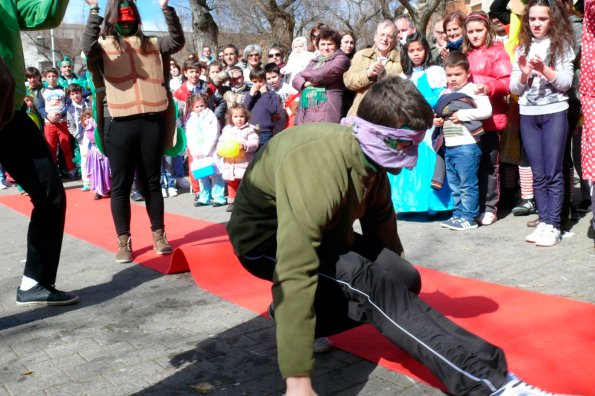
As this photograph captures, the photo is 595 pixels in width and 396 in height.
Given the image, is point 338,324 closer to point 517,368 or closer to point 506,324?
point 517,368

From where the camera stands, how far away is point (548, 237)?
197 inches

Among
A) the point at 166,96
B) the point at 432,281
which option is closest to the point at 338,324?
the point at 432,281

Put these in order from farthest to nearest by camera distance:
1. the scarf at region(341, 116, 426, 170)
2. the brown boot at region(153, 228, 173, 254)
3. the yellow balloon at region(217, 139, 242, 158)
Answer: the yellow balloon at region(217, 139, 242, 158) → the brown boot at region(153, 228, 173, 254) → the scarf at region(341, 116, 426, 170)

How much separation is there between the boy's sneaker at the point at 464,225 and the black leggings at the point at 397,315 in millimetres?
3028

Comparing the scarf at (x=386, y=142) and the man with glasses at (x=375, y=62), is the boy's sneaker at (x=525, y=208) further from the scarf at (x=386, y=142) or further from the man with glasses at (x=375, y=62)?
the scarf at (x=386, y=142)

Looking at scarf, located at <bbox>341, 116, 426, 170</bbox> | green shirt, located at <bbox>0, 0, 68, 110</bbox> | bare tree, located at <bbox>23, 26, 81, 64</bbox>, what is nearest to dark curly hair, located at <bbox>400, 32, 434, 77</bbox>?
green shirt, located at <bbox>0, 0, 68, 110</bbox>

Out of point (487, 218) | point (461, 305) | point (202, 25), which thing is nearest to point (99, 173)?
point (487, 218)

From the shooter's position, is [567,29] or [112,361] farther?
[567,29]

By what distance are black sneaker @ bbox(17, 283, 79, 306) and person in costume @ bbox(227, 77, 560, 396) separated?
179 cm

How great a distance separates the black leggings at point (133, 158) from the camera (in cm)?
507

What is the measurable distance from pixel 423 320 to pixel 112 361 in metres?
1.59

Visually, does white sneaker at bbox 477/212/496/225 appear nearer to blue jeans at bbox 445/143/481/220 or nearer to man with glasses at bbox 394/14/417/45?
blue jeans at bbox 445/143/481/220

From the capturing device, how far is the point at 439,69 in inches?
249

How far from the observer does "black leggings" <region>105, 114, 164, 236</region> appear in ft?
16.6
